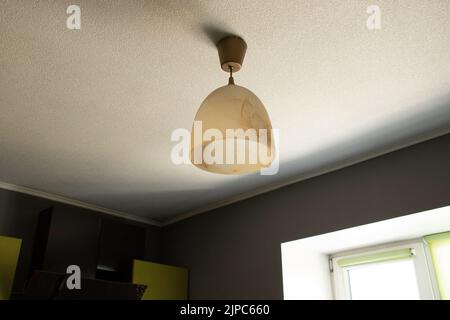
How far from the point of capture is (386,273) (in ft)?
8.57

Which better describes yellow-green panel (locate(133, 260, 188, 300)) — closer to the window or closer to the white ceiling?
the white ceiling

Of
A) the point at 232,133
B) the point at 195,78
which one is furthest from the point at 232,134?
the point at 195,78

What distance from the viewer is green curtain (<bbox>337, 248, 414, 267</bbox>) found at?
2.52m

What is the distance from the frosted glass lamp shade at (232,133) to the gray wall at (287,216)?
1.10 metres

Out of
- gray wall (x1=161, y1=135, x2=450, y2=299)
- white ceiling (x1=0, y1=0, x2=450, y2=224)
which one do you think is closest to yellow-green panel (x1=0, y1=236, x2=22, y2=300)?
white ceiling (x1=0, y1=0, x2=450, y2=224)

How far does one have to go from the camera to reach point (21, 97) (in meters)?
1.86

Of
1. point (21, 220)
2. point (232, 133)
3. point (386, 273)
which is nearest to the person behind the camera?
point (232, 133)

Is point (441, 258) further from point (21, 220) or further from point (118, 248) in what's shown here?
point (21, 220)

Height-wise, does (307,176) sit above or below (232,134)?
above

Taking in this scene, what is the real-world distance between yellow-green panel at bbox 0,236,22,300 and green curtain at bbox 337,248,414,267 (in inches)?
78.7

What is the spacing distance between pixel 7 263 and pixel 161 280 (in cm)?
99

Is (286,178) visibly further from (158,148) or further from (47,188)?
(47,188)
